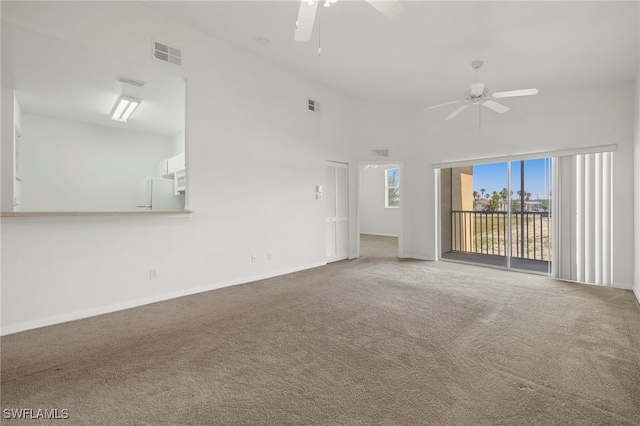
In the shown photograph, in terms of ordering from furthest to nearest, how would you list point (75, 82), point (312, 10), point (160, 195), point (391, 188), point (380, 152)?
1. point (391, 188)
2. point (380, 152)
3. point (160, 195)
4. point (75, 82)
5. point (312, 10)

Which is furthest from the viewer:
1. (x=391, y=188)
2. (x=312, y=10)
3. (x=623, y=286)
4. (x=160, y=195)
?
(x=391, y=188)

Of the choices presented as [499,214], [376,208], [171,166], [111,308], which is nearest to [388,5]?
[111,308]

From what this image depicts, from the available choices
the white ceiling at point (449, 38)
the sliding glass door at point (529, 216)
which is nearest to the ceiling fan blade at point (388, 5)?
the white ceiling at point (449, 38)

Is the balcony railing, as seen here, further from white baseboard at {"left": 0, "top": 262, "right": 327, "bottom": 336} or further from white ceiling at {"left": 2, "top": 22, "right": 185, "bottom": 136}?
white ceiling at {"left": 2, "top": 22, "right": 185, "bottom": 136}

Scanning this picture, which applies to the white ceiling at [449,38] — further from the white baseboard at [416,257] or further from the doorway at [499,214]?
the white baseboard at [416,257]

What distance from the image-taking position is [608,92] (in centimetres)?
437

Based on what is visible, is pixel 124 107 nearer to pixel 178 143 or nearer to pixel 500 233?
pixel 178 143

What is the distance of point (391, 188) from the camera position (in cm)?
1075

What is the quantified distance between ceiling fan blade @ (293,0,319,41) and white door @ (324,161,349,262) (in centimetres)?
334

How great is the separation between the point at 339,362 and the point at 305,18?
2815 millimetres

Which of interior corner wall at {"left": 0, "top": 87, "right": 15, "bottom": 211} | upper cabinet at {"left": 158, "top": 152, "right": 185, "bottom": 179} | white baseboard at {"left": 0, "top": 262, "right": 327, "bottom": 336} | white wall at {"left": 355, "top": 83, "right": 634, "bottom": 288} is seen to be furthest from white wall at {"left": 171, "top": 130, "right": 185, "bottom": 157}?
white wall at {"left": 355, "top": 83, "right": 634, "bottom": 288}

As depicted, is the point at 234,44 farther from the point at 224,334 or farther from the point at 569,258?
the point at 569,258

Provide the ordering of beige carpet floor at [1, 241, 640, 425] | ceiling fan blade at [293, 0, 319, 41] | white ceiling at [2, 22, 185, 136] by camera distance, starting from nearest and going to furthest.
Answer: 1. beige carpet floor at [1, 241, 640, 425]
2. ceiling fan blade at [293, 0, 319, 41]
3. white ceiling at [2, 22, 185, 136]

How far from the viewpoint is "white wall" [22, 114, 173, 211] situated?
5.18 m
